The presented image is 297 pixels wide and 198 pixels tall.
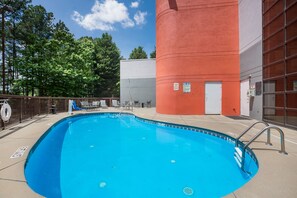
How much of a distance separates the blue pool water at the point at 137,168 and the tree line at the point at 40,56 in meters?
13.9

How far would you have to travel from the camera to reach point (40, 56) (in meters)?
15.6

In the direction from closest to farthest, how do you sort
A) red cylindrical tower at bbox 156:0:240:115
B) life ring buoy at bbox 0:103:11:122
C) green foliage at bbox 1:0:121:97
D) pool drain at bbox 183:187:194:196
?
1. pool drain at bbox 183:187:194:196
2. life ring buoy at bbox 0:103:11:122
3. red cylindrical tower at bbox 156:0:240:115
4. green foliage at bbox 1:0:121:97

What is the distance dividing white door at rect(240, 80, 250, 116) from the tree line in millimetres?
16096

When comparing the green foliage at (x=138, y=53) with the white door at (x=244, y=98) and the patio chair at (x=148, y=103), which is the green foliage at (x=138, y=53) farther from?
the white door at (x=244, y=98)

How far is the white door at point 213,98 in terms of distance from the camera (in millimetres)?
9164

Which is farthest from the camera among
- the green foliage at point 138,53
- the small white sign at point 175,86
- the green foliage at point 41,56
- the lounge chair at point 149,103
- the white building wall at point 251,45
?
the green foliage at point 138,53

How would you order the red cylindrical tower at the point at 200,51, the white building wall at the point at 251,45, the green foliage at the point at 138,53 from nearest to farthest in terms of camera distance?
the white building wall at the point at 251,45
the red cylindrical tower at the point at 200,51
the green foliage at the point at 138,53

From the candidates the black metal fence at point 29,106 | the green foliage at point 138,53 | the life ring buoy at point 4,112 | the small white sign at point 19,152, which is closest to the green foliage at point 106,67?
the green foliage at point 138,53

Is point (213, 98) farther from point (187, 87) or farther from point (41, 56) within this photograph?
point (41, 56)

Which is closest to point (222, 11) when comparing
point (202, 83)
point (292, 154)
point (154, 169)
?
point (202, 83)

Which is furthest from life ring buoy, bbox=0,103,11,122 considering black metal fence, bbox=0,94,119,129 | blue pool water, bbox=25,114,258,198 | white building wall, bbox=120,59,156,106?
white building wall, bbox=120,59,156,106

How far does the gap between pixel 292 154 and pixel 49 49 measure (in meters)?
20.4

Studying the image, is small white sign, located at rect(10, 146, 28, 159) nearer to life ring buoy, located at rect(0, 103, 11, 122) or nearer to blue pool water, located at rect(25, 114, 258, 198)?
blue pool water, located at rect(25, 114, 258, 198)

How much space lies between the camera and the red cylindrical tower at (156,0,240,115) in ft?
29.5
